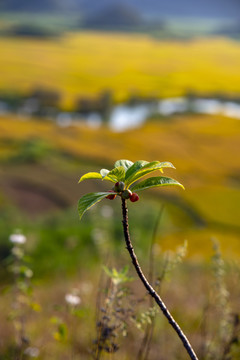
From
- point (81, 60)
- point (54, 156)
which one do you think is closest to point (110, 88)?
point (81, 60)

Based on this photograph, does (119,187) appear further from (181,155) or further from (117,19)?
(117,19)

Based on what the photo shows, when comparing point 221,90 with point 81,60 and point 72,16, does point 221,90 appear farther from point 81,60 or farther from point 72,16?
point 72,16

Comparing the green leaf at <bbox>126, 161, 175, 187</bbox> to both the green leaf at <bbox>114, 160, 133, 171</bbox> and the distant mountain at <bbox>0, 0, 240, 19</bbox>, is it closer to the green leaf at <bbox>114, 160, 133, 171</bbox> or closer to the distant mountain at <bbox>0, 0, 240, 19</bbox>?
the green leaf at <bbox>114, 160, 133, 171</bbox>

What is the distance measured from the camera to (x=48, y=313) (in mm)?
5852

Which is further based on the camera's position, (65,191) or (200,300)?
(65,191)

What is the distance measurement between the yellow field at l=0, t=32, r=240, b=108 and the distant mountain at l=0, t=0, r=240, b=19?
197 feet

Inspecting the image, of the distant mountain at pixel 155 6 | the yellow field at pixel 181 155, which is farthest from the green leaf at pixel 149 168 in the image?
the distant mountain at pixel 155 6

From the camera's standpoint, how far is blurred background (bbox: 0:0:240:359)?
14.0 meters

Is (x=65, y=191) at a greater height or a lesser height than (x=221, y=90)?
lesser

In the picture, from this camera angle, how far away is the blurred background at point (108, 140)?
14.0 metres

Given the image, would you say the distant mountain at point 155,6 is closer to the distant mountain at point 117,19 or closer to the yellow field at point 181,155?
the distant mountain at point 117,19

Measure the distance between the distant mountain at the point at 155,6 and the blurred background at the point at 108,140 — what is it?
163 feet

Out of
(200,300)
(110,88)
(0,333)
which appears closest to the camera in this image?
(0,333)

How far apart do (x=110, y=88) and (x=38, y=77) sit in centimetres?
1124
